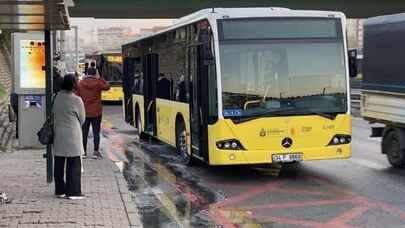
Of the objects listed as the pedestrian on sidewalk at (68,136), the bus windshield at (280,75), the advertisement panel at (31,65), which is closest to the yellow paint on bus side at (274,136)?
the bus windshield at (280,75)

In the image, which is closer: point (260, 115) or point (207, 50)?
point (260, 115)

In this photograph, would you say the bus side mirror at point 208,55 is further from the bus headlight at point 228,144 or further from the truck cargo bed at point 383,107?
the truck cargo bed at point 383,107

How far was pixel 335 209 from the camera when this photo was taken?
9.00 meters

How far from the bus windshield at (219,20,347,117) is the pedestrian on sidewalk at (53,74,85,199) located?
2758mm

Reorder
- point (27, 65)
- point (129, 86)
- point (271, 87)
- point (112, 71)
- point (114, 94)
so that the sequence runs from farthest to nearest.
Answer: point (114, 94) → point (112, 71) → point (129, 86) → point (27, 65) → point (271, 87)

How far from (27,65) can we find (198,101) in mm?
5184

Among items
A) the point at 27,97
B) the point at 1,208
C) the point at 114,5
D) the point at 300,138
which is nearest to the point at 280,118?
the point at 300,138

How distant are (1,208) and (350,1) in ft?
112

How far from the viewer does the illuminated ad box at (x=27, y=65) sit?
49.8 ft

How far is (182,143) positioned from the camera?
43.6 feet

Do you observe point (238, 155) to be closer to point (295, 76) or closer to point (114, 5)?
point (295, 76)

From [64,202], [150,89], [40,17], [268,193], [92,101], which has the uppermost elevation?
[40,17]

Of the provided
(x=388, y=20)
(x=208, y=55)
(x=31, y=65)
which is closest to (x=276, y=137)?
(x=208, y=55)

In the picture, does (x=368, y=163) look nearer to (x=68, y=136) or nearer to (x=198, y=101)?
(x=198, y=101)
